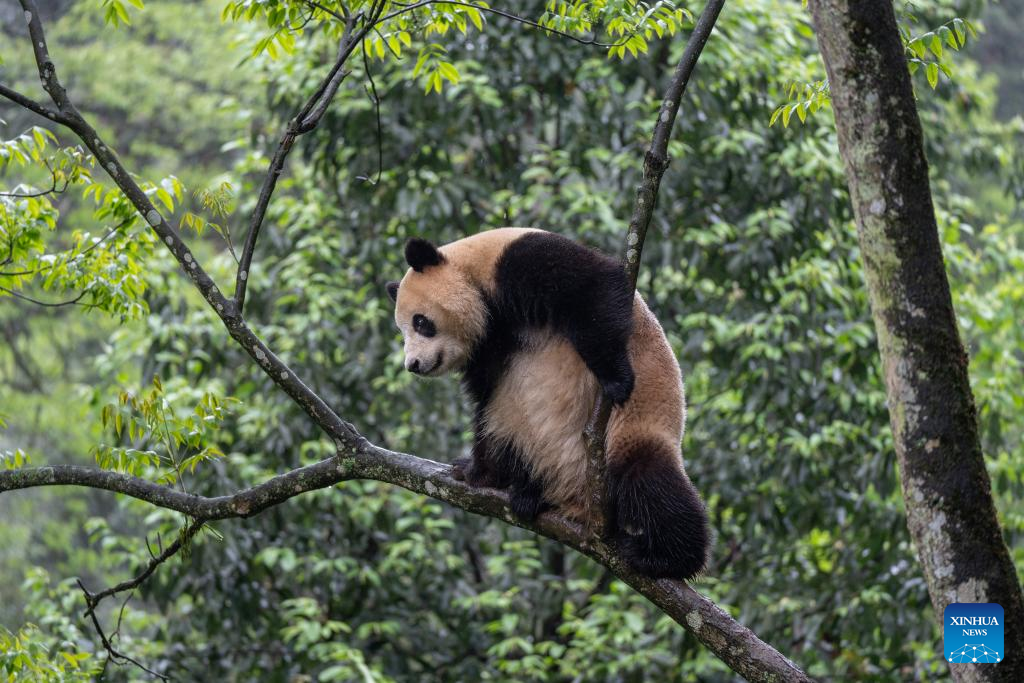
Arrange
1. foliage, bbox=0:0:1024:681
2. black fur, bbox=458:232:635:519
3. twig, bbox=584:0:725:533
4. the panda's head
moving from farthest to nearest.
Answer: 1. foliage, bbox=0:0:1024:681
2. the panda's head
3. black fur, bbox=458:232:635:519
4. twig, bbox=584:0:725:533

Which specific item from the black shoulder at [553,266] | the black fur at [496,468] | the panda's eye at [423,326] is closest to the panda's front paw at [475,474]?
the black fur at [496,468]

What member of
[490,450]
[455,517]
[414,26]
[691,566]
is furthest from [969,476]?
[455,517]

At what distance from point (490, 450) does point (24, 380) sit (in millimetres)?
12196

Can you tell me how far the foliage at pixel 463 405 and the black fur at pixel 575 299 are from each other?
2673 millimetres

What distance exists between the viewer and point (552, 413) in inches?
154

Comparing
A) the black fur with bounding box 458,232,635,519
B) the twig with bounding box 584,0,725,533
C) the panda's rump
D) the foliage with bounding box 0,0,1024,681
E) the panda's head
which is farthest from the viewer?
the foliage with bounding box 0,0,1024,681

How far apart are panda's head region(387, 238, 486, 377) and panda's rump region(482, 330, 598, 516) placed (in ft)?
0.70

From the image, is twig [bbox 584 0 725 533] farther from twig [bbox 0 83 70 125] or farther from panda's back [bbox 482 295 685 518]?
twig [bbox 0 83 70 125]

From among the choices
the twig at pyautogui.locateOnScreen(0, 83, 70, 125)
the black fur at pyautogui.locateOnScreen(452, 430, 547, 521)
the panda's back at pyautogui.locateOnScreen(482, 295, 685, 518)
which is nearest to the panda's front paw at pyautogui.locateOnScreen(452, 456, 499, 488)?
the black fur at pyautogui.locateOnScreen(452, 430, 547, 521)

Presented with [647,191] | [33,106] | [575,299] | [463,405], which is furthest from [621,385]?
[463,405]

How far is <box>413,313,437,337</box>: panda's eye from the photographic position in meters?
4.00

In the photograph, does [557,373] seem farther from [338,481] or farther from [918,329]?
[918,329]

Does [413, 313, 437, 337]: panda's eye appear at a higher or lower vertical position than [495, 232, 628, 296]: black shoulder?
lower

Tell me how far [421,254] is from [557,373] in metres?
0.68
